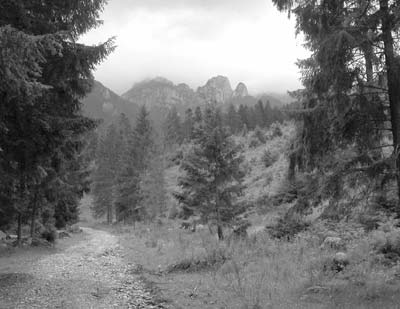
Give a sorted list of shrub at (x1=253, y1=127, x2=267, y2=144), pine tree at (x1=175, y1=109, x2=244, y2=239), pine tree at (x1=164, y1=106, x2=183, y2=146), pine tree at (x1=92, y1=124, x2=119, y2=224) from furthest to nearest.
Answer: pine tree at (x1=164, y1=106, x2=183, y2=146) → shrub at (x1=253, y1=127, x2=267, y2=144) → pine tree at (x1=92, y1=124, x2=119, y2=224) → pine tree at (x1=175, y1=109, x2=244, y2=239)

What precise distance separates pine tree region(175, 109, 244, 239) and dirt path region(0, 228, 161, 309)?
591cm

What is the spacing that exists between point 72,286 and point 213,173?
385 inches

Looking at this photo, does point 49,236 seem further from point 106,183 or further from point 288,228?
point 106,183

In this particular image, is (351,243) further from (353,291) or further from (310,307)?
(310,307)

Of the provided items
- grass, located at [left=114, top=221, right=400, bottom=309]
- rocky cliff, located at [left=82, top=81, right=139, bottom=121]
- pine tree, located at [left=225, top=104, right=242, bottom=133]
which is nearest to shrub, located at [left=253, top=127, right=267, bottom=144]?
pine tree, located at [left=225, top=104, right=242, bottom=133]

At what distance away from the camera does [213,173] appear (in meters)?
17.5

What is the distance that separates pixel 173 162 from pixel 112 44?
6441cm

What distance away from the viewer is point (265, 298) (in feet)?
23.9

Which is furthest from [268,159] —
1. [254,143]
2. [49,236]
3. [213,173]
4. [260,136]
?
[49,236]

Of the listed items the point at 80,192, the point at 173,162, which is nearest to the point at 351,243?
the point at 80,192

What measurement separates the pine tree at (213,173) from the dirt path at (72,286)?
5913mm

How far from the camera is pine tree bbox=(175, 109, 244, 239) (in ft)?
56.9

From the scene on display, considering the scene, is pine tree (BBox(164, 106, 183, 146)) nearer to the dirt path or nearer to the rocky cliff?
the dirt path

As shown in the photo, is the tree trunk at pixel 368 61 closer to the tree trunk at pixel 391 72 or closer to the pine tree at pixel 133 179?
the tree trunk at pixel 391 72
